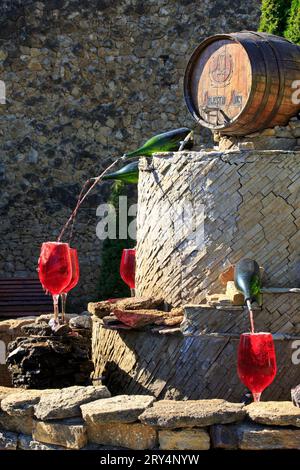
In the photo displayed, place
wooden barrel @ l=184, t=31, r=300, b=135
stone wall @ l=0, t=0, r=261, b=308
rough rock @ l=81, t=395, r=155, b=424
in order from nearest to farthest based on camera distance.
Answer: rough rock @ l=81, t=395, r=155, b=424
wooden barrel @ l=184, t=31, r=300, b=135
stone wall @ l=0, t=0, r=261, b=308

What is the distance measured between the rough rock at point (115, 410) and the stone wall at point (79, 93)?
25.5ft

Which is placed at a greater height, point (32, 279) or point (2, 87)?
point (2, 87)

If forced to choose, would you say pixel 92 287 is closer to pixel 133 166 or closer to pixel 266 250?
pixel 133 166

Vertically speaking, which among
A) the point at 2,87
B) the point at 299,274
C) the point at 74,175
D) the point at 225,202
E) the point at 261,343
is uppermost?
the point at 2,87

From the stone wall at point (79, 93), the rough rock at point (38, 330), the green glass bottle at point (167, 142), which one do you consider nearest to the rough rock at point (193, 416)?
the rough rock at point (38, 330)

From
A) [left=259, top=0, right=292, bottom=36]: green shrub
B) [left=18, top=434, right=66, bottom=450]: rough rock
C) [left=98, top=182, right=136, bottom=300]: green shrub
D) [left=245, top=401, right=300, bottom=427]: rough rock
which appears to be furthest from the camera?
[left=98, top=182, right=136, bottom=300]: green shrub

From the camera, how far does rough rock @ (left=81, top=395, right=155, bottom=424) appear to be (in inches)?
165

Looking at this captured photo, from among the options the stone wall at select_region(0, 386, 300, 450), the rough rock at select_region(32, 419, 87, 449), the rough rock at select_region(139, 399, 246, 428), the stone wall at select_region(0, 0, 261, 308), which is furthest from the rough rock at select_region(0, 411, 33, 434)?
the stone wall at select_region(0, 0, 261, 308)

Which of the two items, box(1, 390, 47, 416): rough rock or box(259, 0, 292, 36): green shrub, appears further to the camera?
box(259, 0, 292, 36): green shrub

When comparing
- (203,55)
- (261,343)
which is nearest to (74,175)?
(203,55)

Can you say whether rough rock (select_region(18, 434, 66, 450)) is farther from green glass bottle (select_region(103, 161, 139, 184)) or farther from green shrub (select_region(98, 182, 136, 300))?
green shrub (select_region(98, 182, 136, 300))

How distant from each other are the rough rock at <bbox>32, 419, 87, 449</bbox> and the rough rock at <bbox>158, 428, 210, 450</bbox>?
1.30 ft

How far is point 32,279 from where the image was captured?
1092cm
